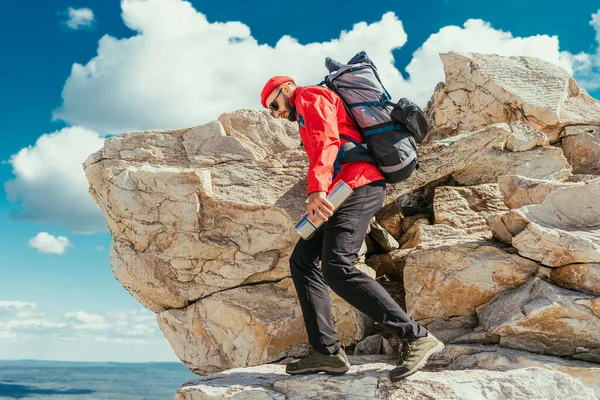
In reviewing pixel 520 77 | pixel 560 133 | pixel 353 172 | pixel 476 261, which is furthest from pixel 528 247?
pixel 520 77

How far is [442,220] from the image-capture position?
9.88 metres

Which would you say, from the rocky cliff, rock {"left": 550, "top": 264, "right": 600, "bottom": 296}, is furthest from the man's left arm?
rock {"left": 550, "top": 264, "right": 600, "bottom": 296}

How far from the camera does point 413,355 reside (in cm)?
584

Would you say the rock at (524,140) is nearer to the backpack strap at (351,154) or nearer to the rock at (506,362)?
the rock at (506,362)

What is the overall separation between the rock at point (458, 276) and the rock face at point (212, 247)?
43.4 inches

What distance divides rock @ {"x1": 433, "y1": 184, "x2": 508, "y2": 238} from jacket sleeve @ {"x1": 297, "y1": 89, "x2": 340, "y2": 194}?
4427 mm

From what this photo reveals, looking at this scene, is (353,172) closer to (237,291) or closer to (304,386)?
(304,386)

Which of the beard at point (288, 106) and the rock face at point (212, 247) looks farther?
the rock face at point (212, 247)

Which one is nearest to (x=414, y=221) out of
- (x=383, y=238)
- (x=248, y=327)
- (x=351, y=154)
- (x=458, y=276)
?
(x=383, y=238)

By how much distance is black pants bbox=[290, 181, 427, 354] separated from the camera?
5.95m

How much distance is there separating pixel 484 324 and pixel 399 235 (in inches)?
122

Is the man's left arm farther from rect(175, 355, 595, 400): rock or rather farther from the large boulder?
the large boulder

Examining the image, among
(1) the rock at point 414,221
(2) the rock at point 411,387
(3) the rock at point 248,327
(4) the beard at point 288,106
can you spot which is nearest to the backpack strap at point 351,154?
(4) the beard at point 288,106

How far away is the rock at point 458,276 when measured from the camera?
296 inches
